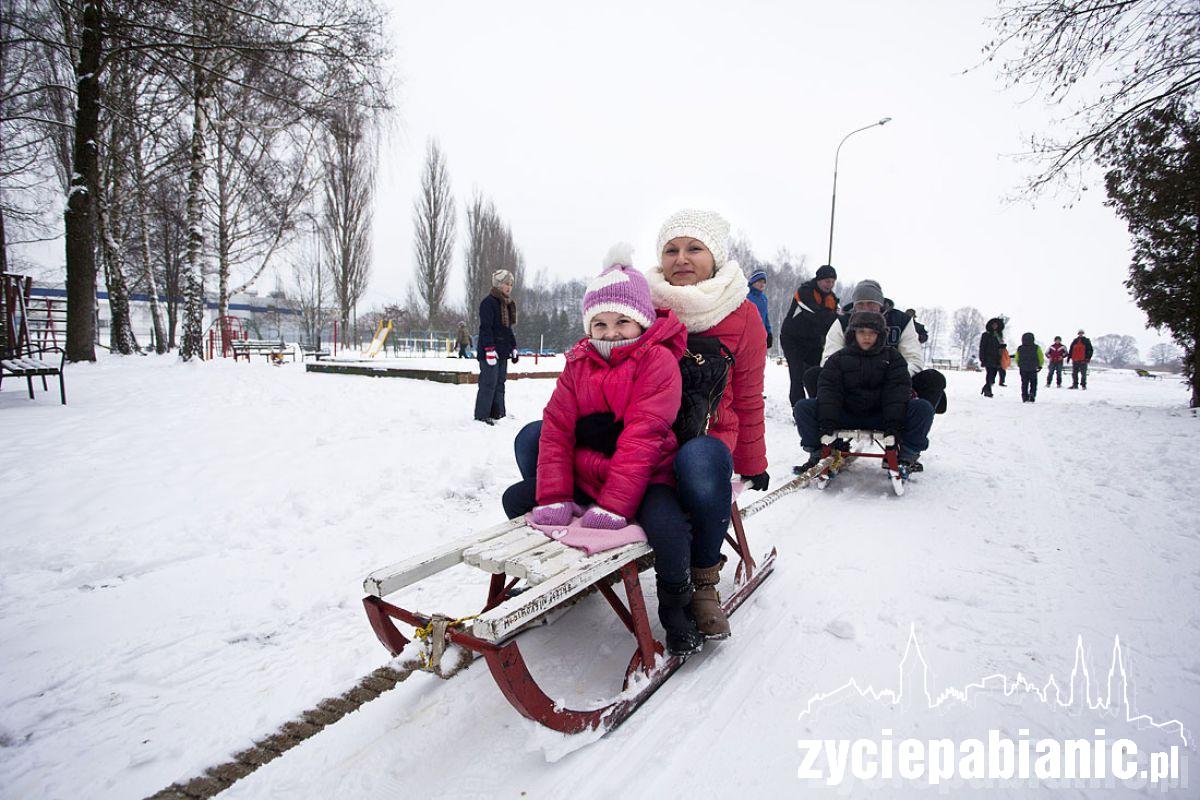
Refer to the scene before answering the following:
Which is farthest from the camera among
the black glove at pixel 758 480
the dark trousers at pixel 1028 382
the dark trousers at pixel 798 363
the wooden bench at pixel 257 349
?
the wooden bench at pixel 257 349

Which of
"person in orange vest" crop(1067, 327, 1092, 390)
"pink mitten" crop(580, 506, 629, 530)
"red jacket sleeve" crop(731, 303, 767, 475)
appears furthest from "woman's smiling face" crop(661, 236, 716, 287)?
"person in orange vest" crop(1067, 327, 1092, 390)

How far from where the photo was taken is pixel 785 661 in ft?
6.73

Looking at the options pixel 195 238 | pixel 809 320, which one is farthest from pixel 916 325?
pixel 195 238

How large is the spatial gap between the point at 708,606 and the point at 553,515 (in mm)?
703

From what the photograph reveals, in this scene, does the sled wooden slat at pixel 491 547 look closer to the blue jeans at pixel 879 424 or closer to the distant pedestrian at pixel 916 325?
the blue jeans at pixel 879 424

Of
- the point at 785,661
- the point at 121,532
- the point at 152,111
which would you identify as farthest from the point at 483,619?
the point at 152,111

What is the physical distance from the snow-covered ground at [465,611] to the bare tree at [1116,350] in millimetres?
91049

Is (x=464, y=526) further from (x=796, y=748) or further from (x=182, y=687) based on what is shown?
(x=796, y=748)

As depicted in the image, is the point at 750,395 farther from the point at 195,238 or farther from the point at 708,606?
the point at 195,238

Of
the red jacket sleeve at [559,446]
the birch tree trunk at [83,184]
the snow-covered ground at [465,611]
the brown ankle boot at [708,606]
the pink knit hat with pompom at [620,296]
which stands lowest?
the snow-covered ground at [465,611]

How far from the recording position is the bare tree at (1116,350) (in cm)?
7262

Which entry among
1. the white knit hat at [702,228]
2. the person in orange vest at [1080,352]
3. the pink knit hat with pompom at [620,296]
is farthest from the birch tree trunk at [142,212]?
the person in orange vest at [1080,352]

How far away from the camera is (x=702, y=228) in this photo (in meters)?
Result: 2.46

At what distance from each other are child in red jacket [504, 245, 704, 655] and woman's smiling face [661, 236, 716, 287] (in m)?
0.31
